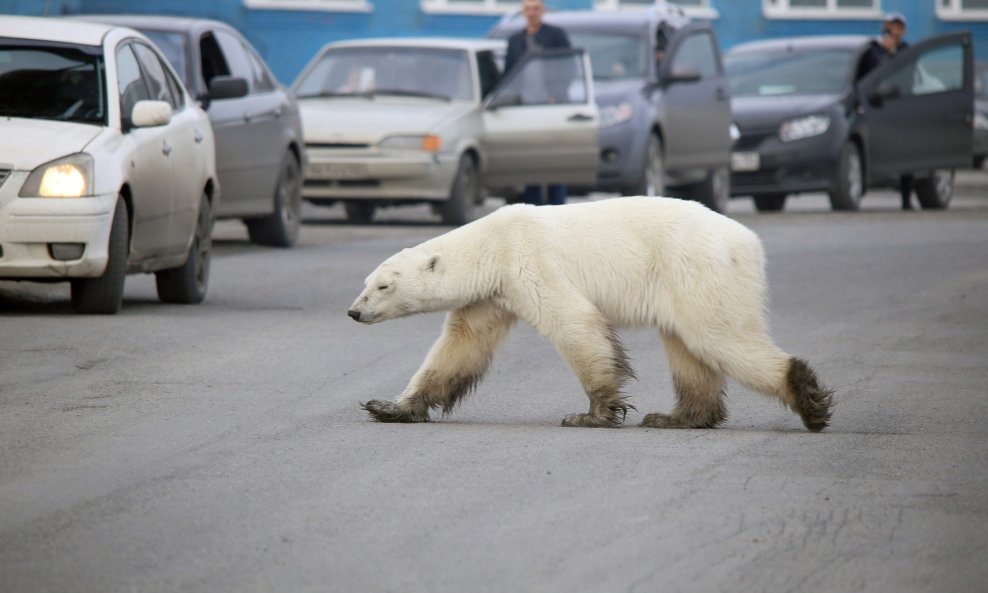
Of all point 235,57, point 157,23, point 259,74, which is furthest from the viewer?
point 259,74

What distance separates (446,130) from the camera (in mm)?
19953

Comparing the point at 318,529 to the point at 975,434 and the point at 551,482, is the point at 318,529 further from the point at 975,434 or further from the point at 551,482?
the point at 975,434

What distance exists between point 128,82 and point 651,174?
33.2 feet

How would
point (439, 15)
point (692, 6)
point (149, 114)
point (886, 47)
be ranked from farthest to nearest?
point (692, 6) < point (439, 15) < point (886, 47) < point (149, 114)

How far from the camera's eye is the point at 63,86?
39.6 ft

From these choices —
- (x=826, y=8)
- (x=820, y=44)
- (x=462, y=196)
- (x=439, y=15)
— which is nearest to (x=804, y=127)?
(x=820, y=44)

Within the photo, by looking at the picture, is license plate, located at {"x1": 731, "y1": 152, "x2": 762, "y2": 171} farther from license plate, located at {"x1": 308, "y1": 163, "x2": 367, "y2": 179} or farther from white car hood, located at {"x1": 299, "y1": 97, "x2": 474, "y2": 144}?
license plate, located at {"x1": 308, "y1": 163, "x2": 367, "y2": 179}

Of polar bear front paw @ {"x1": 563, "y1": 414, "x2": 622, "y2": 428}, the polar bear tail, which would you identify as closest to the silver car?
polar bear front paw @ {"x1": 563, "y1": 414, "x2": 622, "y2": 428}

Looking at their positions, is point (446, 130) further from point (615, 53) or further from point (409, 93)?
point (615, 53)

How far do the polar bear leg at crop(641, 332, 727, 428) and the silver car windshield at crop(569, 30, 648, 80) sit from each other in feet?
45.7

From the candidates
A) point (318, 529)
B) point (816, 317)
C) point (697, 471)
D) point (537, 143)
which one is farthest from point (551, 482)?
point (537, 143)

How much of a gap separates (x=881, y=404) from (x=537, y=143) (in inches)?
466

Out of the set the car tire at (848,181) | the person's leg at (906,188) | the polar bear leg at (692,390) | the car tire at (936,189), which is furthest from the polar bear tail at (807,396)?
the person's leg at (906,188)

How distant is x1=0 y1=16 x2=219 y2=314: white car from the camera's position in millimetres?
11141
